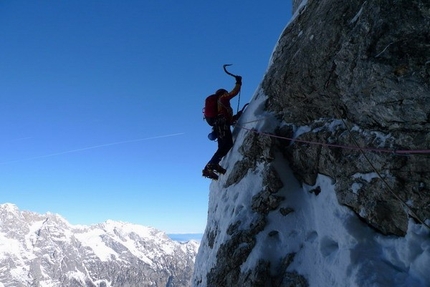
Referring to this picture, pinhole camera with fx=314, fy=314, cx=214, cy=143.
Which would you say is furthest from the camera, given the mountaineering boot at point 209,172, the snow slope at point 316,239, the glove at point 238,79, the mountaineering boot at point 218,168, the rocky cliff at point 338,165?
the glove at point 238,79

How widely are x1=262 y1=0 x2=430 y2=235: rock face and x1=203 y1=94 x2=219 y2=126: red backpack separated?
164 inches

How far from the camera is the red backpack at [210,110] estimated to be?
41.7ft

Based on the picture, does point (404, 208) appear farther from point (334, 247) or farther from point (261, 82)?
point (261, 82)

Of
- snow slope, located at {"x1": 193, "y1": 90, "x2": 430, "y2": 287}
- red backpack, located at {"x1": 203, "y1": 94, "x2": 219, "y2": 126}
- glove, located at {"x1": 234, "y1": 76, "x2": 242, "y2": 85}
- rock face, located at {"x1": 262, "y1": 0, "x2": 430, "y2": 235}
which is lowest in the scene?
snow slope, located at {"x1": 193, "y1": 90, "x2": 430, "y2": 287}

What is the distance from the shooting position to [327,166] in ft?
26.3

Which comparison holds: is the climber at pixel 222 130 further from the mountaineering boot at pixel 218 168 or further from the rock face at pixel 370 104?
the rock face at pixel 370 104

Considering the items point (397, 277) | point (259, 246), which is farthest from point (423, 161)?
point (259, 246)

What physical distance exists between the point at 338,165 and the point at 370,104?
1705mm

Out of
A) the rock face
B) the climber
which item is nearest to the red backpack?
the climber

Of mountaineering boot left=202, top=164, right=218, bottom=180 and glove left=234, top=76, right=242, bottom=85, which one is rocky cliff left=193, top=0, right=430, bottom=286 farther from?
glove left=234, top=76, right=242, bottom=85

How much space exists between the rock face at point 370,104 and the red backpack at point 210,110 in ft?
13.7

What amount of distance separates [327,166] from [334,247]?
6.77 feet

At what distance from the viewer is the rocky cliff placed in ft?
19.0

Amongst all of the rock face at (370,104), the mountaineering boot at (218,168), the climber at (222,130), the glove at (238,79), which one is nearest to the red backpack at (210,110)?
Answer: the climber at (222,130)
